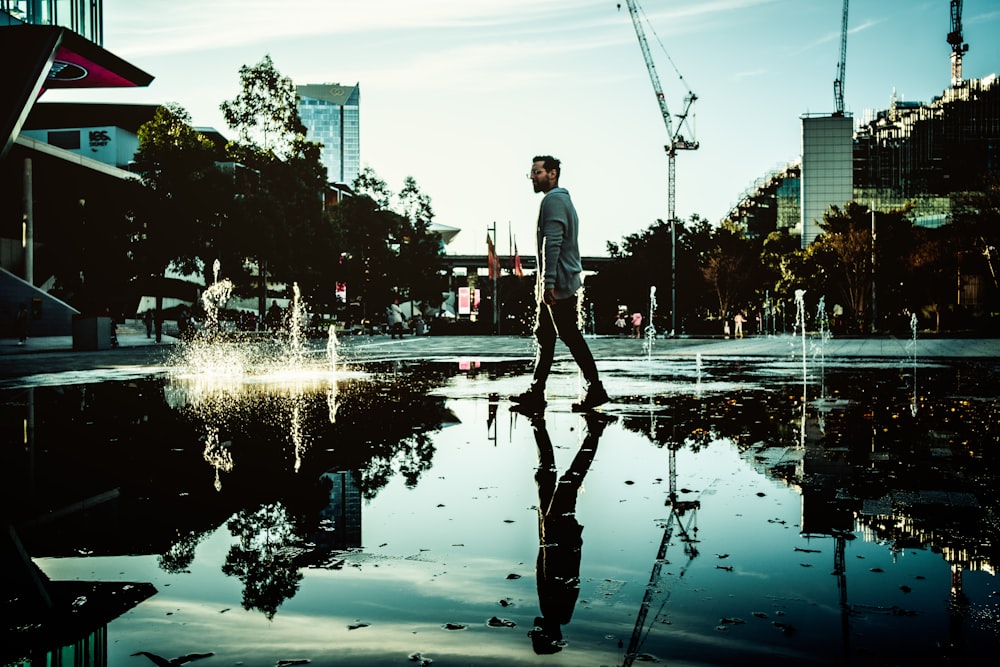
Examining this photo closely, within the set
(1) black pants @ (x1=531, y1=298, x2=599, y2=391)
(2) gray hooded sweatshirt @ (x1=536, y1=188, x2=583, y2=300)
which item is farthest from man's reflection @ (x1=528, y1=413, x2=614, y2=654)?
(2) gray hooded sweatshirt @ (x1=536, y1=188, x2=583, y2=300)

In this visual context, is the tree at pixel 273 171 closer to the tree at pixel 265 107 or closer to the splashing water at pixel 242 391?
the tree at pixel 265 107

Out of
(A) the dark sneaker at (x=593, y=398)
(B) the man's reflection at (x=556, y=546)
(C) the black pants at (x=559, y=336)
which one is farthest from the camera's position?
(A) the dark sneaker at (x=593, y=398)

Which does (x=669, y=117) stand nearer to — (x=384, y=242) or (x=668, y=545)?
(x=384, y=242)

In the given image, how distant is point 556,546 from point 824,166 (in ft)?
530

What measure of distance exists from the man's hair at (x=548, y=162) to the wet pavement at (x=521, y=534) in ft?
7.95

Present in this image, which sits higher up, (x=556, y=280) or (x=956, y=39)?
(x=956, y=39)

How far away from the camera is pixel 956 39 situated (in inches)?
6585

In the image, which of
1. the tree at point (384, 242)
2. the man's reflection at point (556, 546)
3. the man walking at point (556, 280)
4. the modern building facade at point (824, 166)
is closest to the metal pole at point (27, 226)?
the tree at point (384, 242)

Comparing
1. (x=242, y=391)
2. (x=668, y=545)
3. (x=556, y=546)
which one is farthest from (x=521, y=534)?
(x=242, y=391)

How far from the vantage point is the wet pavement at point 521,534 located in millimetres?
2664

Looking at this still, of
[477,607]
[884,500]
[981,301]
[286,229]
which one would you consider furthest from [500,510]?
[981,301]

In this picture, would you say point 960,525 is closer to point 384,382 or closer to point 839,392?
point 839,392

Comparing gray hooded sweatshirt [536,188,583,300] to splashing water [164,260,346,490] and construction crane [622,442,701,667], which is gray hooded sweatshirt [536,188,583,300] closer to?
splashing water [164,260,346,490]

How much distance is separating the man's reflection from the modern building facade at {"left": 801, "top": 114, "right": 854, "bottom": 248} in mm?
154108
